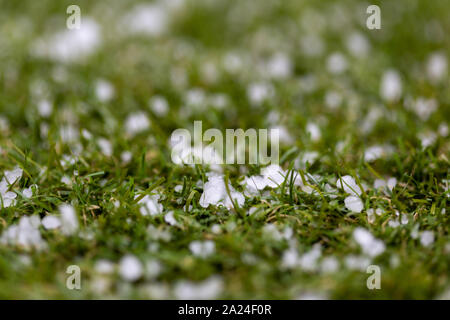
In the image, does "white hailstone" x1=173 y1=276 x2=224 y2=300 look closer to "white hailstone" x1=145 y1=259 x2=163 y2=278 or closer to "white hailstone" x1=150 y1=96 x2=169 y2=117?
"white hailstone" x1=145 y1=259 x2=163 y2=278

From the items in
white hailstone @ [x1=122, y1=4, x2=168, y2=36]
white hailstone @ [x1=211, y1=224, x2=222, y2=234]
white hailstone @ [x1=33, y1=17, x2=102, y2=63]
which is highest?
white hailstone @ [x1=122, y1=4, x2=168, y2=36]

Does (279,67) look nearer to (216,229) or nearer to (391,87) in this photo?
(391,87)

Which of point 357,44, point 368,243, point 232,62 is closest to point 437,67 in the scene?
point 357,44

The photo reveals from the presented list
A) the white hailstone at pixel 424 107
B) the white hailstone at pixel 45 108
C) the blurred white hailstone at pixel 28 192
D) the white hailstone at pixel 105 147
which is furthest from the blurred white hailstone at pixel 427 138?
the white hailstone at pixel 45 108

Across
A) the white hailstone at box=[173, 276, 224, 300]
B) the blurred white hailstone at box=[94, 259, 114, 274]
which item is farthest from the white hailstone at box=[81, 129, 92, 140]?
the white hailstone at box=[173, 276, 224, 300]

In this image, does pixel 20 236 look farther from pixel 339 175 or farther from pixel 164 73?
pixel 164 73

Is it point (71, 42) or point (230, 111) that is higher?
point (71, 42)
